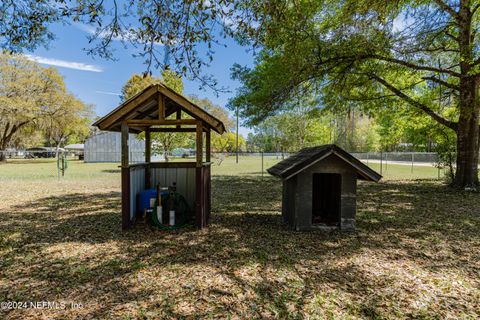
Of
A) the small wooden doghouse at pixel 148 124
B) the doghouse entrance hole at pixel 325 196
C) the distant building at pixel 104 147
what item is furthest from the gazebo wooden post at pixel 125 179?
the distant building at pixel 104 147

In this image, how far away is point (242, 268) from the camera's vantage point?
378 centimetres

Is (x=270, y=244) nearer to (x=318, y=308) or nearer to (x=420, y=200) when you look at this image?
(x=318, y=308)

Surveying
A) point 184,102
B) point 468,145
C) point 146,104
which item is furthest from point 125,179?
point 468,145

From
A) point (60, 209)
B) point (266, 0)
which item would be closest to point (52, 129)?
point (60, 209)

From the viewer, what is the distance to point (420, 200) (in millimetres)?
8859

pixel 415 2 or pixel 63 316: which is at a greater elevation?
pixel 415 2

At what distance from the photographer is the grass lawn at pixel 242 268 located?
287 cm

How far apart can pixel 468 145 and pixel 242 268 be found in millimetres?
11135

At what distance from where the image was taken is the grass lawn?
2.87 metres

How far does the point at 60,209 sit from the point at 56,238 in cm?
280

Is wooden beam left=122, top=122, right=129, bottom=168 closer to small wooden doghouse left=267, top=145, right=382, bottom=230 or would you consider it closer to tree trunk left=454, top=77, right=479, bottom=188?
small wooden doghouse left=267, top=145, right=382, bottom=230

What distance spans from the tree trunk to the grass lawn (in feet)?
15.1

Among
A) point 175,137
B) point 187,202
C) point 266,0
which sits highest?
point 266,0

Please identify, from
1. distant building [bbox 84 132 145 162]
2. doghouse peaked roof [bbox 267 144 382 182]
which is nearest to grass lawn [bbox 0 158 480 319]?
doghouse peaked roof [bbox 267 144 382 182]
